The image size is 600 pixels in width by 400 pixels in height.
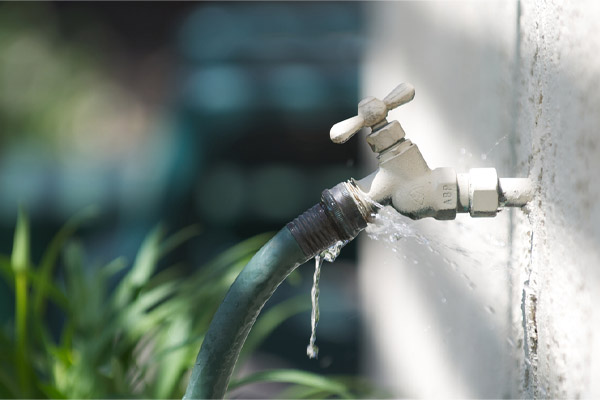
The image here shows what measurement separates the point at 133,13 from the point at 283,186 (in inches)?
29.0

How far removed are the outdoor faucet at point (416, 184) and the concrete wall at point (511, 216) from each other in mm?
62

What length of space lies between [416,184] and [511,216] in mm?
213

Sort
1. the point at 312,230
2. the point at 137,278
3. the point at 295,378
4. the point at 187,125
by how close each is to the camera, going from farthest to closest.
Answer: the point at 187,125 < the point at 137,278 < the point at 295,378 < the point at 312,230

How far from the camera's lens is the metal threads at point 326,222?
600mm

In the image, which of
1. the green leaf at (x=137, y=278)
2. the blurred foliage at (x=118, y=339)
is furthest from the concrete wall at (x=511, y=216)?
the green leaf at (x=137, y=278)

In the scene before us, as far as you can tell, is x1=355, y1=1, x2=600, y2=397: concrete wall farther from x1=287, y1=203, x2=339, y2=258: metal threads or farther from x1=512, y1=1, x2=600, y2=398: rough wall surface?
x1=287, y1=203, x2=339, y2=258: metal threads

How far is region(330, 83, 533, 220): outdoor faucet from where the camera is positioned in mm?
620

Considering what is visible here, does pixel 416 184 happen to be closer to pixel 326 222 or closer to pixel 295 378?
pixel 326 222

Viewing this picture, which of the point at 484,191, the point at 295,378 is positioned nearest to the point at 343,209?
the point at 484,191

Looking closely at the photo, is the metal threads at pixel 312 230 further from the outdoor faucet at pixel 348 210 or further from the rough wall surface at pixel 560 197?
the rough wall surface at pixel 560 197

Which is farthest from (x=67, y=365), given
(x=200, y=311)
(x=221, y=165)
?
(x=221, y=165)

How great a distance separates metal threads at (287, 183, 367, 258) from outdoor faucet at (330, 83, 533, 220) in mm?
28

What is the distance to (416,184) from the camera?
630 millimetres

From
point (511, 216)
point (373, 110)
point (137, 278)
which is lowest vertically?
point (137, 278)
